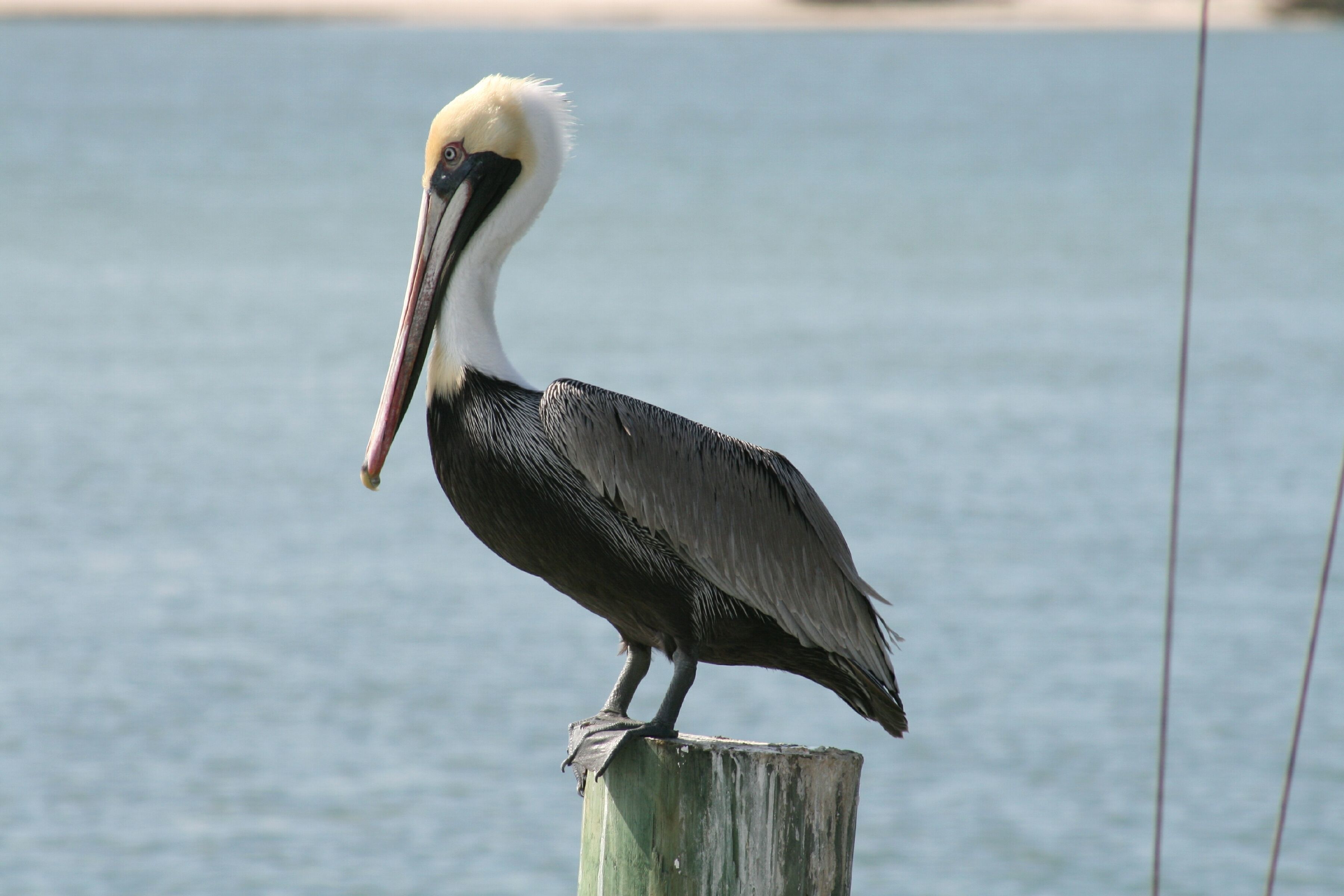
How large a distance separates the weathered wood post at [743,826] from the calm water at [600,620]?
22.0ft

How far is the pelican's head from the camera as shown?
158 inches

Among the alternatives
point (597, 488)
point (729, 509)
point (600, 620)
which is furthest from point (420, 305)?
point (600, 620)

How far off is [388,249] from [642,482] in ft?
88.8

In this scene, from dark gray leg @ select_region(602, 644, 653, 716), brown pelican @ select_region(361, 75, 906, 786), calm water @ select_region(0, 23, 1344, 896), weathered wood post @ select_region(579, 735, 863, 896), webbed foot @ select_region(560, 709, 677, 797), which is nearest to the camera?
weathered wood post @ select_region(579, 735, 863, 896)

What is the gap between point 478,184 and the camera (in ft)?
13.3

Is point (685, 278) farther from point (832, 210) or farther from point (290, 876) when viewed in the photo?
point (290, 876)

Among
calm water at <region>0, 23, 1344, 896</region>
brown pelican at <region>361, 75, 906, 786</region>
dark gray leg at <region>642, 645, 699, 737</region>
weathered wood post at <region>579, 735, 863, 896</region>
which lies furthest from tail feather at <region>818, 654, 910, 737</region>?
calm water at <region>0, 23, 1344, 896</region>

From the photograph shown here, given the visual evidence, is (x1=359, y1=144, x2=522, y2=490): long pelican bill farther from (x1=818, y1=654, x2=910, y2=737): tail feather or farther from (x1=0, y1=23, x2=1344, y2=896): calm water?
(x1=0, y1=23, x2=1344, y2=896): calm water

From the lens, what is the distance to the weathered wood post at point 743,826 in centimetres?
344

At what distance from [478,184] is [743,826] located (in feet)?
4.47

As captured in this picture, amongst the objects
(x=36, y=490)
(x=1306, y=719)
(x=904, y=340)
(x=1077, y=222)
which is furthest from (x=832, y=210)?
(x=1306, y=719)

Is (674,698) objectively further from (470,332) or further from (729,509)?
(470,332)

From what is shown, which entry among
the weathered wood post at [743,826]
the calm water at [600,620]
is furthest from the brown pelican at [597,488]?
the calm water at [600,620]

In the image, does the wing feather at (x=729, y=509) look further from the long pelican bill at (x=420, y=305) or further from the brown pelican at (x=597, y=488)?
the long pelican bill at (x=420, y=305)
